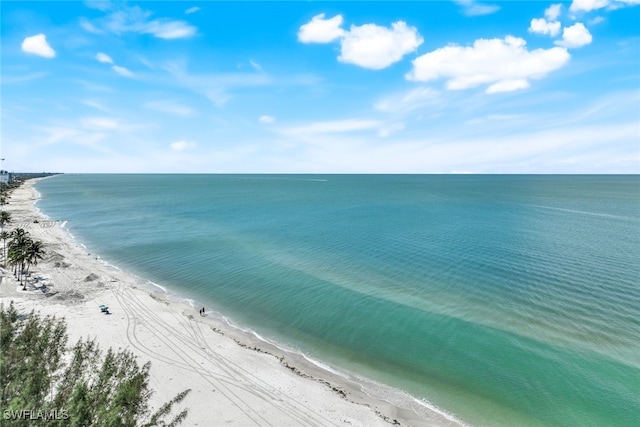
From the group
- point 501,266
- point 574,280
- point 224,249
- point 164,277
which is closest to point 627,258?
point 574,280

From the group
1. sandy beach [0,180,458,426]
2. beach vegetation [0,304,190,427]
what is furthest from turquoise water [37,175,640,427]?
beach vegetation [0,304,190,427]

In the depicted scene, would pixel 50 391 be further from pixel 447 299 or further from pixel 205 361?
pixel 447 299

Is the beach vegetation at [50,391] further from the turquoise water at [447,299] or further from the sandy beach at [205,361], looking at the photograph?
the turquoise water at [447,299]

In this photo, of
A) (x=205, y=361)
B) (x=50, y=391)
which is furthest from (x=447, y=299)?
(x=50, y=391)

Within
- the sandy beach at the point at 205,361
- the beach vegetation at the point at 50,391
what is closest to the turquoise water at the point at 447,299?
the sandy beach at the point at 205,361

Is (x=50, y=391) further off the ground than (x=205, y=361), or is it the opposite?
(x=50, y=391)

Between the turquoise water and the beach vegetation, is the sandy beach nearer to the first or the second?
the turquoise water
